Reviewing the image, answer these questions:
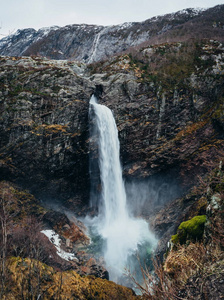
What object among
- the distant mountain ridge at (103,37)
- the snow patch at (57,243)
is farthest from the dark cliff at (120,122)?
the distant mountain ridge at (103,37)

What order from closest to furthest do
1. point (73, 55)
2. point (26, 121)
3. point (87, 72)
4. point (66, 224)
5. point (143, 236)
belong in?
1. point (66, 224)
2. point (143, 236)
3. point (26, 121)
4. point (87, 72)
5. point (73, 55)

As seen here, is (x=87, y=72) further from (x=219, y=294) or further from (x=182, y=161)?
(x=219, y=294)

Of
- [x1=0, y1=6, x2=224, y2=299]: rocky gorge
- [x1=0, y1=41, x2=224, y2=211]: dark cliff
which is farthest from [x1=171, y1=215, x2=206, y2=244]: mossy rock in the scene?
[x1=0, y1=41, x2=224, y2=211]: dark cliff

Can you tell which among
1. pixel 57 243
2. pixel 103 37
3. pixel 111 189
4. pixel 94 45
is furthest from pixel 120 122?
pixel 103 37

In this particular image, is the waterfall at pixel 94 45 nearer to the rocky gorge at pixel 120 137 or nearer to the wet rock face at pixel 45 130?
the rocky gorge at pixel 120 137

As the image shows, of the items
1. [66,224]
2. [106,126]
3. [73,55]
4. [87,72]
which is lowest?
[66,224]

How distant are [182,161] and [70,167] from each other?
15.3m

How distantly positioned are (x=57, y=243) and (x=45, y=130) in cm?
1319

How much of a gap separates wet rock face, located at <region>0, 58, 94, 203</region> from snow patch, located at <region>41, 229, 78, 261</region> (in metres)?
7.56

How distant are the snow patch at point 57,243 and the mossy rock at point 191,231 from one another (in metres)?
10.4

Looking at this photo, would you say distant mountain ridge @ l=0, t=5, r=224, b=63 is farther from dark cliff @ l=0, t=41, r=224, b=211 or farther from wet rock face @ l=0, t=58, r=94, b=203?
wet rock face @ l=0, t=58, r=94, b=203

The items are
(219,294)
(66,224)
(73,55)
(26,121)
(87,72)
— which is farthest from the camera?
(73,55)

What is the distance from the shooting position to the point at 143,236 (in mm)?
20703

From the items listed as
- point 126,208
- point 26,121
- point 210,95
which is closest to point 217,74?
point 210,95
